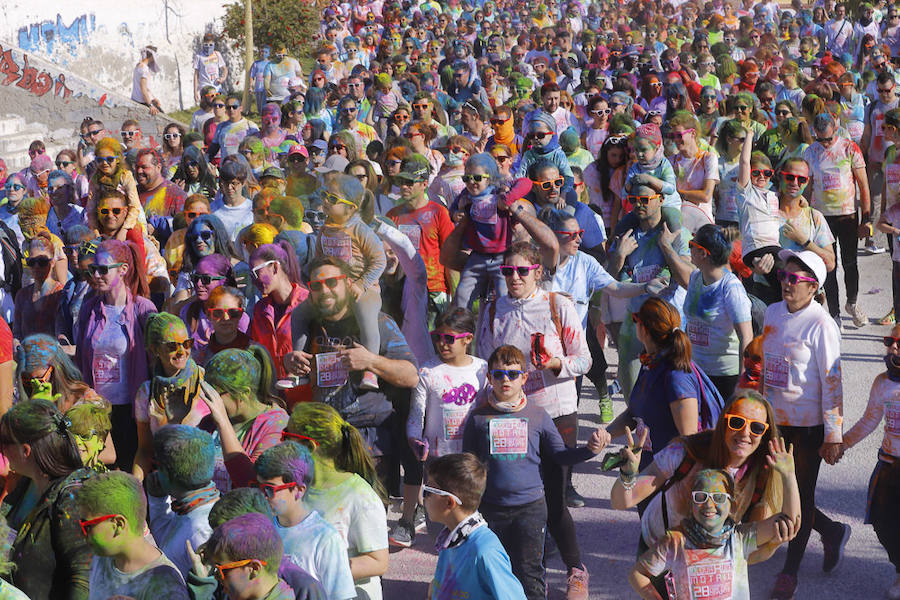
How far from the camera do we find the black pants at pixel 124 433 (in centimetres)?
645

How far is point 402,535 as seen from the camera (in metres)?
6.57

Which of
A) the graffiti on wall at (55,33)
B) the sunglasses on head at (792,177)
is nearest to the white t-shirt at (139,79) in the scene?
the graffiti on wall at (55,33)

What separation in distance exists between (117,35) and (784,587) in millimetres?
22419

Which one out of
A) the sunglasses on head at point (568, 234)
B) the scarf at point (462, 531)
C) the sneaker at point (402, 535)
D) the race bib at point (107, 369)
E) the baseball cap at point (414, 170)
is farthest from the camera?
the baseball cap at point (414, 170)

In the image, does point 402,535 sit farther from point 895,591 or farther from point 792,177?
point 792,177

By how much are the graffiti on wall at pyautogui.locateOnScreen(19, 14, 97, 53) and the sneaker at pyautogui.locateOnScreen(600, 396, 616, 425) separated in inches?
716

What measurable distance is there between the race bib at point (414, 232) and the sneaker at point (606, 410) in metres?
1.76

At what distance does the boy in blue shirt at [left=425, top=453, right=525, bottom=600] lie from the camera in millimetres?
4148

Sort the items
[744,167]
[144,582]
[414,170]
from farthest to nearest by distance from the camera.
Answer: [744,167] < [414,170] < [144,582]

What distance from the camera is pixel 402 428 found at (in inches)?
255

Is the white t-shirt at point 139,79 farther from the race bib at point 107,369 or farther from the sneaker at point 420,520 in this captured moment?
the sneaker at point 420,520

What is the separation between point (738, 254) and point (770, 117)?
626 centimetres

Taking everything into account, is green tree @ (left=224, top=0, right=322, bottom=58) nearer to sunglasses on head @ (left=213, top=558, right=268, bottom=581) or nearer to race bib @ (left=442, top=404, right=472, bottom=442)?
race bib @ (left=442, top=404, right=472, bottom=442)

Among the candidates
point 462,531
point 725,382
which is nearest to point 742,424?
point 462,531
